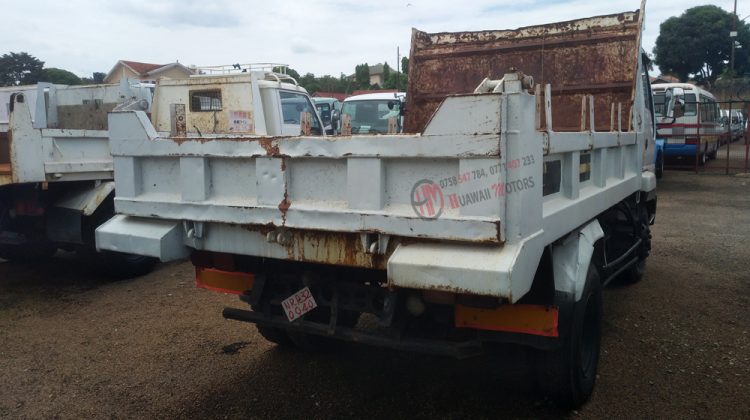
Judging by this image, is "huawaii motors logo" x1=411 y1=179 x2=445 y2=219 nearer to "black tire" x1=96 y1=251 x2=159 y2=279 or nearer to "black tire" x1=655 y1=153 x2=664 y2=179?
"black tire" x1=96 y1=251 x2=159 y2=279

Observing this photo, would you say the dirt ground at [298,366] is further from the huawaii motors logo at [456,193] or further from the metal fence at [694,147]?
the metal fence at [694,147]

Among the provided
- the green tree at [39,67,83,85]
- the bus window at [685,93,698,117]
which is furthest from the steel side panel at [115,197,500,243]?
the green tree at [39,67,83,85]

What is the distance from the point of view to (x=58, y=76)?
3584 cm

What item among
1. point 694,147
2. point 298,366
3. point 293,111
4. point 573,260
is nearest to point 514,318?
point 573,260

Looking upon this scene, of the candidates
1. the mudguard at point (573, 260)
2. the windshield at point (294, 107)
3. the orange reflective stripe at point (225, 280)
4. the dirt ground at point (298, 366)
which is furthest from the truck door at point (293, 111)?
the mudguard at point (573, 260)

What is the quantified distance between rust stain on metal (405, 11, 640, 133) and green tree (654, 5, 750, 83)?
4703 cm

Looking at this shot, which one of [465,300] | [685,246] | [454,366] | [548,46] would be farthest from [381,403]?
[685,246]

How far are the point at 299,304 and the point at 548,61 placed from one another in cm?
340

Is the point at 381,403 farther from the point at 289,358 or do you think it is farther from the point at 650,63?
the point at 650,63

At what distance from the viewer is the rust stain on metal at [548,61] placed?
5.08 meters

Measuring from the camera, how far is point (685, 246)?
7488 millimetres

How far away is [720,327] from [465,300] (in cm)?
296

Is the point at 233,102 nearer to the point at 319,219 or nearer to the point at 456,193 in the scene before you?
the point at 319,219

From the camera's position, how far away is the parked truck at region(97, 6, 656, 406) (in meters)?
2.42
